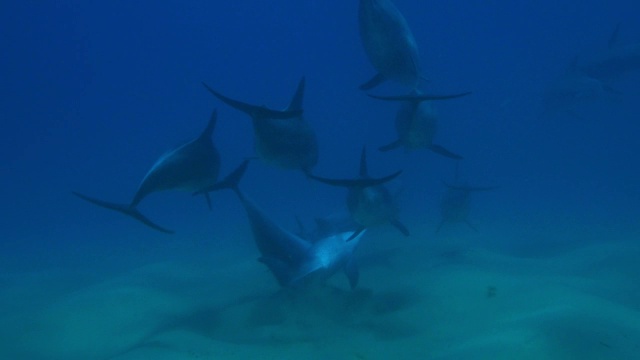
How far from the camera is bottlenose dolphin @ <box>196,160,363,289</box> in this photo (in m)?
4.88

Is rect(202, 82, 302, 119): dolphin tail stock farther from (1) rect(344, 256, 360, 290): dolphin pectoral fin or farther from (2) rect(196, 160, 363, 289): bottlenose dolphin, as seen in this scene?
(1) rect(344, 256, 360, 290): dolphin pectoral fin

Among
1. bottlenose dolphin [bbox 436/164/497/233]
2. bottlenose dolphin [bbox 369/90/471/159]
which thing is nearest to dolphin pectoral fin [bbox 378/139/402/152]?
bottlenose dolphin [bbox 369/90/471/159]

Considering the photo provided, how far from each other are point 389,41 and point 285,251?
261 centimetres

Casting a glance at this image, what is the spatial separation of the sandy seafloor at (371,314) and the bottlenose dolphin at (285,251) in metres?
0.55

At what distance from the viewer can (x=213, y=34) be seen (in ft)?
299

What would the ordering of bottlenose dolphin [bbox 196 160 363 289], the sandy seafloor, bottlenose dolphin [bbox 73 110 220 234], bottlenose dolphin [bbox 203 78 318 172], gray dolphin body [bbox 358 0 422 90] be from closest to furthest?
1. gray dolphin body [bbox 358 0 422 90]
2. the sandy seafloor
3. bottlenose dolphin [bbox 203 78 318 172]
4. bottlenose dolphin [bbox 73 110 220 234]
5. bottlenose dolphin [bbox 196 160 363 289]

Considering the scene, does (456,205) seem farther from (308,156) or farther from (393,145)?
(308,156)

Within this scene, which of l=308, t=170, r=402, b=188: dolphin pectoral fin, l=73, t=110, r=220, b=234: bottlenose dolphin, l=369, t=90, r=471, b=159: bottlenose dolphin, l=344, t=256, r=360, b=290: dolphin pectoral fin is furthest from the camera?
l=344, t=256, r=360, b=290: dolphin pectoral fin

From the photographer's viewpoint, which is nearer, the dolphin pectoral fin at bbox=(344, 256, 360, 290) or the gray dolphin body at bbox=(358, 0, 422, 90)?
the gray dolphin body at bbox=(358, 0, 422, 90)

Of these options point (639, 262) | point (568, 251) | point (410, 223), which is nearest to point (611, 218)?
point (410, 223)

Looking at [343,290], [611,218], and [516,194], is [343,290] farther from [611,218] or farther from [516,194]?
[516,194]

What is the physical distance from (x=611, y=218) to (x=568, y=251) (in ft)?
24.6

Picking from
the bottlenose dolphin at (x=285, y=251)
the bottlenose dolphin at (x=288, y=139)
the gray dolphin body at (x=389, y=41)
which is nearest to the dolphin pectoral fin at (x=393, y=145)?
the bottlenose dolphin at (x=288, y=139)

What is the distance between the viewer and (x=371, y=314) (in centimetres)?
522
